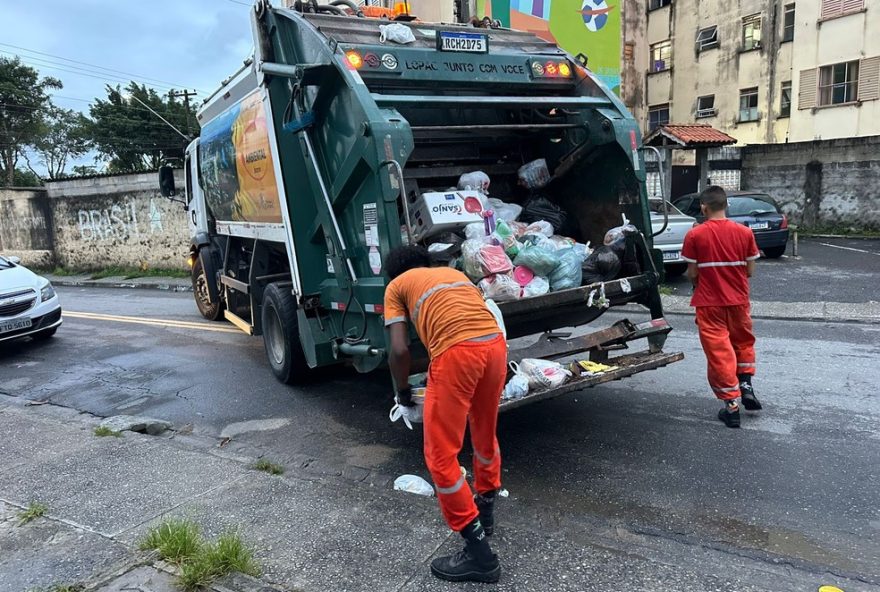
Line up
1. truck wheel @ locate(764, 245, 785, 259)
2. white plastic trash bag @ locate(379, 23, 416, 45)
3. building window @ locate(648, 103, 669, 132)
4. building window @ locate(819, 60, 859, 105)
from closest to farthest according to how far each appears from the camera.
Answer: white plastic trash bag @ locate(379, 23, 416, 45) → truck wheel @ locate(764, 245, 785, 259) → building window @ locate(819, 60, 859, 105) → building window @ locate(648, 103, 669, 132)

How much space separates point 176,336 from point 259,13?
515 centimetres

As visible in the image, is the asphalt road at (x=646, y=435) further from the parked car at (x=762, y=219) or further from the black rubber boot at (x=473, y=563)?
the parked car at (x=762, y=219)

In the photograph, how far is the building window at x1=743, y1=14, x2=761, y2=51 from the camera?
2275 centimetres

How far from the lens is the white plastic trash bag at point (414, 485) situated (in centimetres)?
361

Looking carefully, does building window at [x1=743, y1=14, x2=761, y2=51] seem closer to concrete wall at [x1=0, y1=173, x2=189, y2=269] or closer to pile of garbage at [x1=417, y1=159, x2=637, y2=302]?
concrete wall at [x1=0, y1=173, x2=189, y2=269]

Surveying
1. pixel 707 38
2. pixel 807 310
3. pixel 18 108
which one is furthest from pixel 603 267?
pixel 18 108

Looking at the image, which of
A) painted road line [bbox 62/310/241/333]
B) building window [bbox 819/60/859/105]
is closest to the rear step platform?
painted road line [bbox 62/310/241/333]

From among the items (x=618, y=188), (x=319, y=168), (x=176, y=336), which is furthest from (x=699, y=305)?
(x=176, y=336)

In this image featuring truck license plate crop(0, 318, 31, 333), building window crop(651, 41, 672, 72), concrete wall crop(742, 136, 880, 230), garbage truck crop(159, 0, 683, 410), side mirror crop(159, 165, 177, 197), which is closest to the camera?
garbage truck crop(159, 0, 683, 410)

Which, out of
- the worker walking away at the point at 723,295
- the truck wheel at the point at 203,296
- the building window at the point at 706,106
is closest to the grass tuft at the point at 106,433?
the truck wheel at the point at 203,296

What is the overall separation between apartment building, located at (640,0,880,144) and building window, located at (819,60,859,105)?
0.03 metres

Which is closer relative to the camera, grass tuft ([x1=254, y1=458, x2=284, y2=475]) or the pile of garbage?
grass tuft ([x1=254, y1=458, x2=284, y2=475])

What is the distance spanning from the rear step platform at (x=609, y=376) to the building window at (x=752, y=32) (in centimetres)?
2303

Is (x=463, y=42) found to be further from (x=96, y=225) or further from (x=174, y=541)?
(x=96, y=225)
